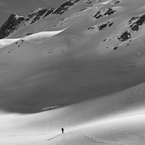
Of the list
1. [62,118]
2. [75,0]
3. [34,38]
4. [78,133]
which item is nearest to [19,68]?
[34,38]

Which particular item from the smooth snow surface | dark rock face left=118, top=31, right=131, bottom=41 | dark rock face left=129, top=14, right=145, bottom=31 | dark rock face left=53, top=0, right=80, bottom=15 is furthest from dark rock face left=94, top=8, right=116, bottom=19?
dark rock face left=53, top=0, right=80, bottom=15

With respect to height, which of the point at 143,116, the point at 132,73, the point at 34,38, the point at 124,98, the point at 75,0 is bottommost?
the point at 143,116

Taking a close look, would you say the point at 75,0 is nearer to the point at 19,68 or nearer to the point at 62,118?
the point at 19,68

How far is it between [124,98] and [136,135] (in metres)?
14.9

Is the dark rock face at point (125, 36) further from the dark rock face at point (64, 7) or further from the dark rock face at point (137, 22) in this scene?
the dark rock face at point (64, 7)

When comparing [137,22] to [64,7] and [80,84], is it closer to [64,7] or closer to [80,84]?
[80,84]

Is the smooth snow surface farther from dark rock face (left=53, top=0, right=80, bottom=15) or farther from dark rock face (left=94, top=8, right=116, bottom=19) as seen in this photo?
dark rock face (left=53, top=0, right=80, bottom=15)

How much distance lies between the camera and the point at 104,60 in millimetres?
67562

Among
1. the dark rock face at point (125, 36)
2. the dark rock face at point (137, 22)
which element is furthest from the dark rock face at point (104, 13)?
the dark rock face at point (125, 36)

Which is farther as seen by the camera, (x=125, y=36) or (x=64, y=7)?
(x=64, y=7)

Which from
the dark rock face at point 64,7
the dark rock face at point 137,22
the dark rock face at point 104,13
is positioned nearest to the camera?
the dark rock face at point 137,22

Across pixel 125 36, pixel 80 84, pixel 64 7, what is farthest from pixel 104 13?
pixel 64 7

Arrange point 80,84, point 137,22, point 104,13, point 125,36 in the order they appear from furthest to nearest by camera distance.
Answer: point 104,13 → point 137,22 → point 125,36 → point 80,84

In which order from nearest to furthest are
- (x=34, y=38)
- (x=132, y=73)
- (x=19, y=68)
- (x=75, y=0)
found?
(x=132, y=73) < (x=19, y=68) < (x=34, y=38) < (x=75, y=0)
